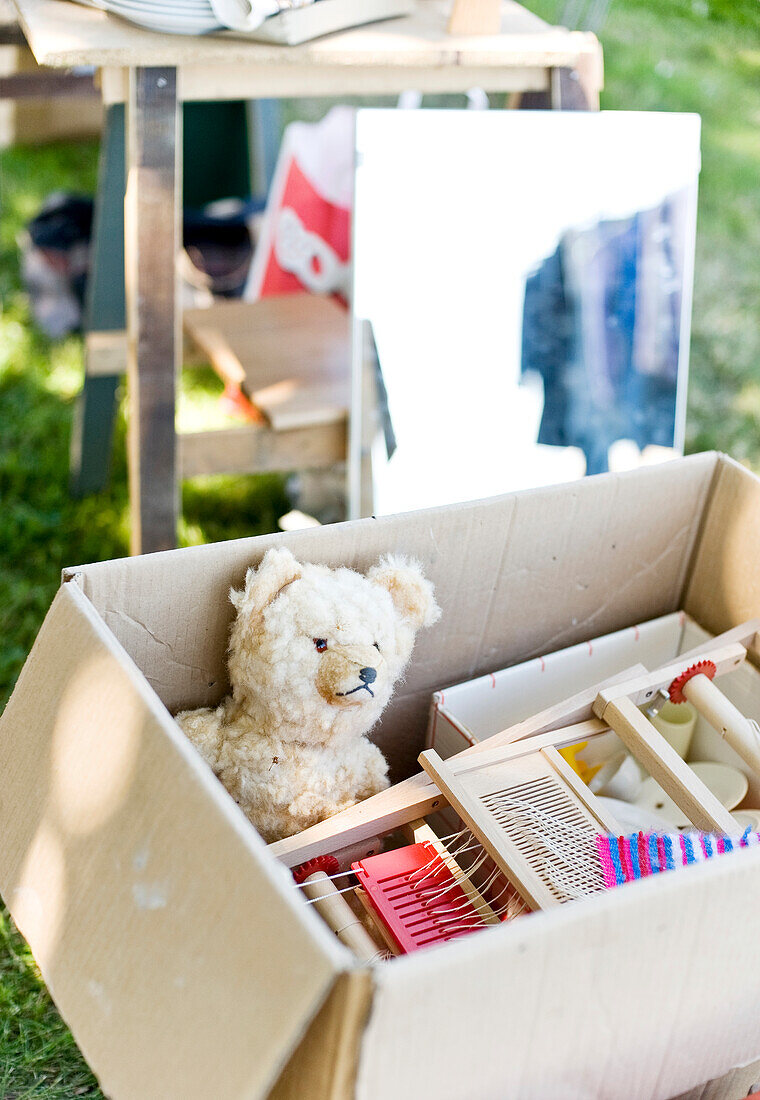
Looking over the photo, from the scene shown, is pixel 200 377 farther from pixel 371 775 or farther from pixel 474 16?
pixel 371 775

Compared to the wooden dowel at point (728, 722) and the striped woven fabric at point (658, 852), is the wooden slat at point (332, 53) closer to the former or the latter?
the wooden dowel at point (728, 722)

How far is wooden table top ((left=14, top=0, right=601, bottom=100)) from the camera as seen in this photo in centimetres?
116

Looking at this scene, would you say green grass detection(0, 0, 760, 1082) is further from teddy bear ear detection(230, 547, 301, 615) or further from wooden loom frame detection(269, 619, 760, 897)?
teddy bear ear detection(230, 547, 301, 615)

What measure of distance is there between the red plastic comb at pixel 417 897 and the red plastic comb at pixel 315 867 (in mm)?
28

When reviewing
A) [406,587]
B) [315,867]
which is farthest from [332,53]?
[315,867]

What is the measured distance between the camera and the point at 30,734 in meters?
0.85

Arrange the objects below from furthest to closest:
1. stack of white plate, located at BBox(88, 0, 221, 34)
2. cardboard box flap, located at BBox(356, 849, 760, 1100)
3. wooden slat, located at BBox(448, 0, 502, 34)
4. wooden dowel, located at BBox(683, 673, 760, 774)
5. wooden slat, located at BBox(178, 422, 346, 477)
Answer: wooden slat, located at BBox(178, 422, 346, 477)
wooden slat, located at BBox(448, 0, 502, 34)
stack of white plate, located at BBox(88, 0, 221, 34)
wooden dowel, located at BBox(683, 673, 760, 774)
cardboard box flap, located at BBox(356, 849, 760, 1100)

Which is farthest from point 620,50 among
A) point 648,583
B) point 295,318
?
point 648,583

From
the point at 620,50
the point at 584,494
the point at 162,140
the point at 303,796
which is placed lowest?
the point at 303,796

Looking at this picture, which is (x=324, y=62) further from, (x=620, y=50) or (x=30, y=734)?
(x=620, y=50)

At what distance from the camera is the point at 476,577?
44.0 inches

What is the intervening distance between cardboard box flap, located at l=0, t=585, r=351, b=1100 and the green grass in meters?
0.36

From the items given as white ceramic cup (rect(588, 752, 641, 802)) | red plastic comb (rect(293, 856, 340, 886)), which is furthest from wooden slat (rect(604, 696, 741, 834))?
red plastic comb (rect(293, 856, 340, 886))

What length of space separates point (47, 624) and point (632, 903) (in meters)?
0.50
